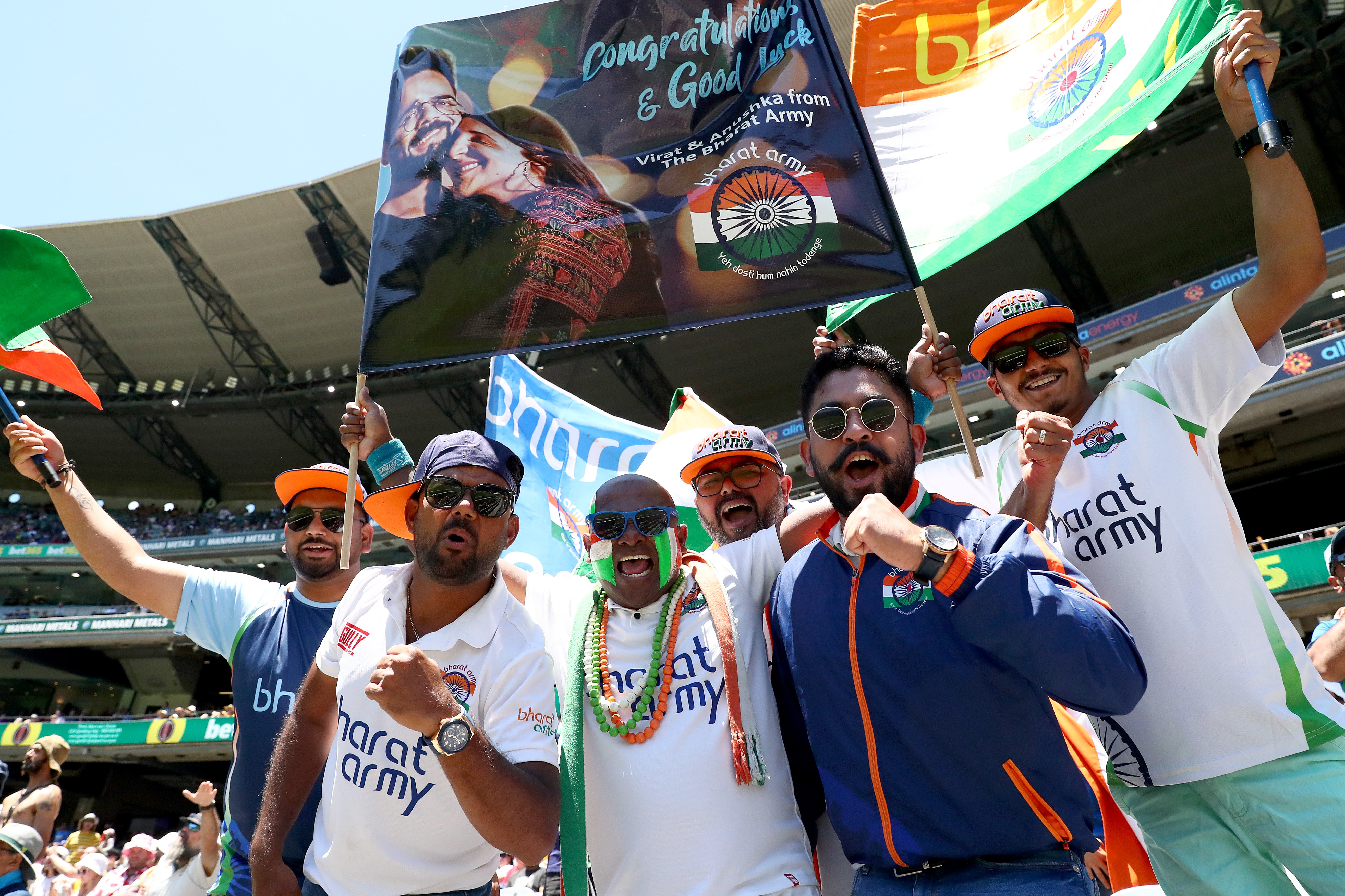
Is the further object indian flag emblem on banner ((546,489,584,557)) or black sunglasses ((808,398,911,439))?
indian flag emblem on banner ((546,489,584,557))

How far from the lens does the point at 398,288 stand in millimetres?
2809

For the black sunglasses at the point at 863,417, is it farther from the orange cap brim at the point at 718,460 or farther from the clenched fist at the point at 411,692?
the orange cap brim at the point at 718,460

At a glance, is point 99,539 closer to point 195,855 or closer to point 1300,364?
point 195,855

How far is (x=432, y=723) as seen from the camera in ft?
5.65

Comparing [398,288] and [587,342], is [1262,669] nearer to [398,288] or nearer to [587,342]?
[587,342]

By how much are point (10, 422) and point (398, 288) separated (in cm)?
148

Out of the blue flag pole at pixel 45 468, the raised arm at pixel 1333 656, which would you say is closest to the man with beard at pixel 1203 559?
the raised arm at pixel 1333 656

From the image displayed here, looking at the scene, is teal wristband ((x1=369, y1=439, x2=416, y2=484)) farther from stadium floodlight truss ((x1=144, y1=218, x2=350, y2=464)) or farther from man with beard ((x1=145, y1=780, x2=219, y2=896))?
stadium floodlight truss ((x1=144, y1=218, x2=350, y2=464))

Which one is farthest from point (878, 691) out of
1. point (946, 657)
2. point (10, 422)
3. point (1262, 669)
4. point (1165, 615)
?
point (10, 422)

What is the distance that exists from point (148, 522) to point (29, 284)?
31.0 m

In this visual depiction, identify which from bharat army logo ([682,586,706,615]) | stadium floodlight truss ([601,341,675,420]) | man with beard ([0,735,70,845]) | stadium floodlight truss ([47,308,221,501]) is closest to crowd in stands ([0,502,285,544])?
stadium floodlight truss ([47,308,221,501])

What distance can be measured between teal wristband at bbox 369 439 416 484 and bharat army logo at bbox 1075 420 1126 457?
1.92 m

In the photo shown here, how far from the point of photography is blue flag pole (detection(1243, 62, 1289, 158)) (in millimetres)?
2035

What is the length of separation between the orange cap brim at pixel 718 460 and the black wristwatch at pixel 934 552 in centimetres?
156
